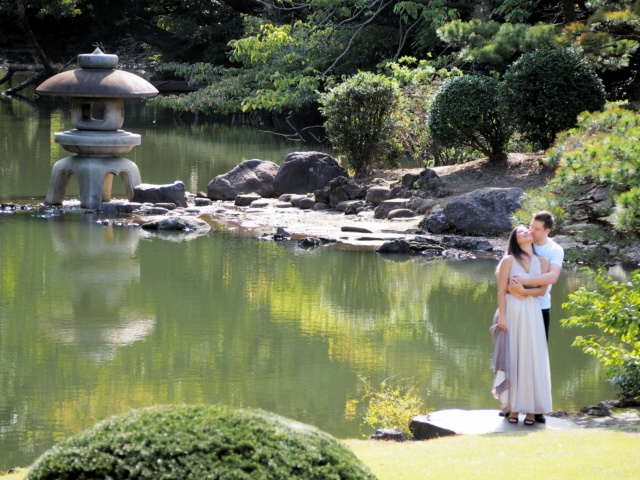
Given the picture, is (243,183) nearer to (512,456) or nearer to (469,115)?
(469,115)

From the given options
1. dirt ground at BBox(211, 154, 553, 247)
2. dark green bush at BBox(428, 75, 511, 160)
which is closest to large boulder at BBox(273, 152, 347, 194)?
dirt ground at BBox(211, 154, 553, 247)

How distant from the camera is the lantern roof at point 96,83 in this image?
18.2 metres

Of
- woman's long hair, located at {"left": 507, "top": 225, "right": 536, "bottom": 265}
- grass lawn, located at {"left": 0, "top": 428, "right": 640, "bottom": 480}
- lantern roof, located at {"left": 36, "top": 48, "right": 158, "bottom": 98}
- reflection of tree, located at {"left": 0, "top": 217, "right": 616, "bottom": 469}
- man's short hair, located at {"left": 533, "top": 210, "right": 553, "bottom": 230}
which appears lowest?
reflection of tree, located at {"left": 0, "top": 217, "right": 616, "bottom": 469}

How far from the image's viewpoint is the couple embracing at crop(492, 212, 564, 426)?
724cm

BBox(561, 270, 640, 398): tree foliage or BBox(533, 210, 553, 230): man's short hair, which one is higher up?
BBox(533, 210, 553, 230): man's short hair

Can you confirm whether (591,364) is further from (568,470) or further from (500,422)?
(568,470)

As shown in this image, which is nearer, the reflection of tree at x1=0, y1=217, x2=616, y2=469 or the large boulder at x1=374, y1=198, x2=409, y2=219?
the reflection of tree at x1=0, y1=217, x2=616, y2=469

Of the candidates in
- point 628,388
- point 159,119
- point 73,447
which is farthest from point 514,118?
point 159,119

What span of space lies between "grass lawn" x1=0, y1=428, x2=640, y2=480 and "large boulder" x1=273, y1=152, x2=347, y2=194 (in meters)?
13.5

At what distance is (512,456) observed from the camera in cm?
594

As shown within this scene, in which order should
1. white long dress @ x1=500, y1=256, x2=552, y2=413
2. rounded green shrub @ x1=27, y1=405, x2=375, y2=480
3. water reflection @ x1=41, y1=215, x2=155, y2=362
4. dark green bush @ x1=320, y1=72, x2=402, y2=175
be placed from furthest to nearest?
dark green bush @ x1=320, y1=72, x2=402, y2=175 < water reflection @ x1=41, y1=215, x2=155, y2=362 < white long dress @ x1=500, y1=256, x2=552, y2=413 < rounded green shrub @ x1=27, y1=405, x2=375, y2=480

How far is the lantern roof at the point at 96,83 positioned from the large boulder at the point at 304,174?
10.3 ft

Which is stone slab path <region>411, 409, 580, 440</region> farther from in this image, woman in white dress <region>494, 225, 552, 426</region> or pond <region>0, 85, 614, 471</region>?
pond <region>0, 85, 614, 471</region>

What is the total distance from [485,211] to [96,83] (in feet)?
24.4
